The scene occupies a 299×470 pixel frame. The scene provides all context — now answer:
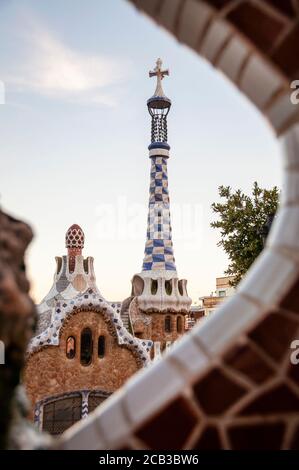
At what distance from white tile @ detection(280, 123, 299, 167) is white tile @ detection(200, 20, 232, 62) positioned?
11.4 inches

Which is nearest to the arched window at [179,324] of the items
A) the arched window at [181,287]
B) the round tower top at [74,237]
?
the arched window at [181,287]

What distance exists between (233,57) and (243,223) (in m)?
8.35

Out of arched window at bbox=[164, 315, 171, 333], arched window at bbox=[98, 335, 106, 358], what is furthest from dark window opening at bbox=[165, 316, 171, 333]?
arched window at bbox=[98, 335, 106, 358]

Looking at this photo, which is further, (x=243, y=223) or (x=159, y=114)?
(x=159, y=114)

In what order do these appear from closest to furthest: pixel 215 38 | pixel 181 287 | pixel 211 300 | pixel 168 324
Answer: pixel 215 38, pixel 168 324, pixel 181 287, pixel 211 300

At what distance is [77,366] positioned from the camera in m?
11.0

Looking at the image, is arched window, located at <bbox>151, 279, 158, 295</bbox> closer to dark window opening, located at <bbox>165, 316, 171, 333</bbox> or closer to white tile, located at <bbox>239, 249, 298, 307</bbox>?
dark window opening, located at <bbox>165, 316, 171, 333</bbox>

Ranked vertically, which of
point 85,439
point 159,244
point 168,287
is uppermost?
point 159,244

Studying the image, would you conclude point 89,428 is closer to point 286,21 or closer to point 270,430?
point 270,430

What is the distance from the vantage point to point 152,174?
15633mm

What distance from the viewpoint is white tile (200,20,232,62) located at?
4.45 ft

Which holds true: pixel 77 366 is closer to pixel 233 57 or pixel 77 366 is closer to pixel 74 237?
pixel 74 237

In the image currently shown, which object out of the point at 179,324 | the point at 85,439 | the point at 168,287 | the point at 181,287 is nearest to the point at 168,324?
the point at 179,324
